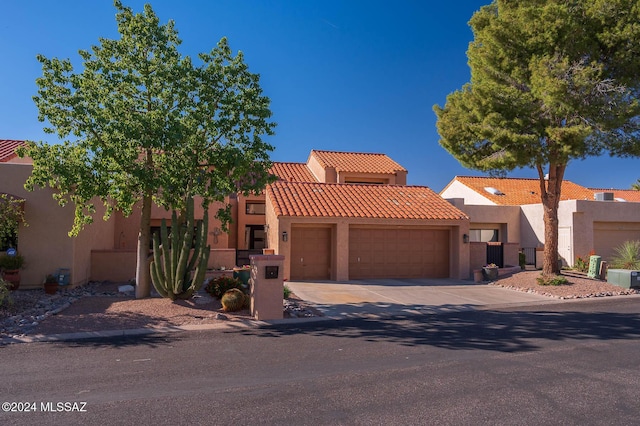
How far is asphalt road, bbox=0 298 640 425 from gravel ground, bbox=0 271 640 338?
47.4 inches

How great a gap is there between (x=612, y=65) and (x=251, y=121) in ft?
45.3

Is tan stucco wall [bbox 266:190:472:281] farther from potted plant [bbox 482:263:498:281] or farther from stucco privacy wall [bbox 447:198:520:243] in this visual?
stucco privacy wall [bbox 447:198:520:243]

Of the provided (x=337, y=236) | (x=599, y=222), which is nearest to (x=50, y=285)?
(x=337, y=236)

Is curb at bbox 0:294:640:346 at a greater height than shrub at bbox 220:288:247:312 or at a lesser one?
lesser

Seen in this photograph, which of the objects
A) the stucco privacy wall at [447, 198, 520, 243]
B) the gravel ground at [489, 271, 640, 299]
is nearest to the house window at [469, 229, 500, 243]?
the stucco privacy wall at [447, 198, 520, 243]

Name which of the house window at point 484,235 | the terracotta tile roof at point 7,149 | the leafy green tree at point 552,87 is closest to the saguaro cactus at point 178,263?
the terracotta tile roof at point 7,149

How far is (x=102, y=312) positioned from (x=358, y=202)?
40.4 feet

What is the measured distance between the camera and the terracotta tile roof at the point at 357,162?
29.7 m

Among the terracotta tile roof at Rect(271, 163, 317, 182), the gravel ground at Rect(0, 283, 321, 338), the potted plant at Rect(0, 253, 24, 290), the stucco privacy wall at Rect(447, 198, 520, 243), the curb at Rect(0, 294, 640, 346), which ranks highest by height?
the terracotta tile roof at Rect(271, 163, 317, 182)

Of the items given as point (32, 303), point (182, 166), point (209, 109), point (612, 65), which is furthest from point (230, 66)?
point (612, 65)

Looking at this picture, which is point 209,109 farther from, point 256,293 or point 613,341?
point 613,341

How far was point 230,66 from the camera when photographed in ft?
42.2

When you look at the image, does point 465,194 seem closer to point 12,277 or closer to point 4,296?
point 12,277

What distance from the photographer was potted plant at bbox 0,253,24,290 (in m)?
14.1
